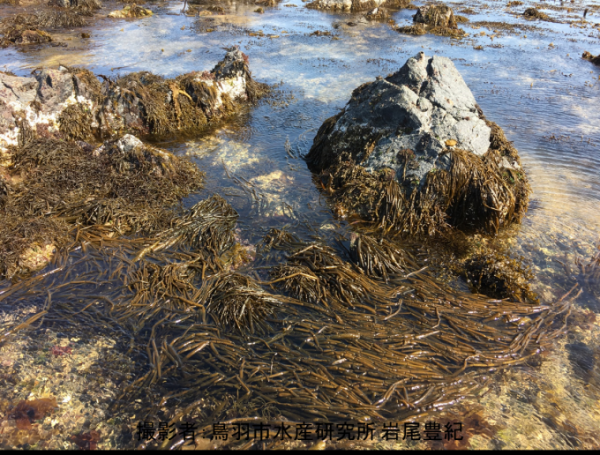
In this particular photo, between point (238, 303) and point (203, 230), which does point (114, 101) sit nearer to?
point (203, 230)

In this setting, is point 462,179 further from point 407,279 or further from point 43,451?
point 43,451

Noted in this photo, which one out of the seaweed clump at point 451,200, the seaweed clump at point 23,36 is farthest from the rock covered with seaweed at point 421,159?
the seaweed clump at point 23,36

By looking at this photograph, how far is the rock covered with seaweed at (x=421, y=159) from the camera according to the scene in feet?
18.7

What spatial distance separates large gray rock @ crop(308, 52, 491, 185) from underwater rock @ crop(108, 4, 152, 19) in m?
17.6

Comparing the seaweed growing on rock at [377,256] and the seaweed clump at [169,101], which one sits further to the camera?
the seaweed clump at [169,101]

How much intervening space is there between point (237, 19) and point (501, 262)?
2006 cm

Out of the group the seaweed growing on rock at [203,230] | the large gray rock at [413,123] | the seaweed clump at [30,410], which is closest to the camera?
the seaweed clump at [30,410]

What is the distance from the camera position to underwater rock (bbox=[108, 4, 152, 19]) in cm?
1853

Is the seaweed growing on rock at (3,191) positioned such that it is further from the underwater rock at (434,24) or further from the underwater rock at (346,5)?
the underwater rock at (346,5)

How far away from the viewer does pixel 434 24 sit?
62.7 feet

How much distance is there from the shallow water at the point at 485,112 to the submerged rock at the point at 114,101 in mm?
779

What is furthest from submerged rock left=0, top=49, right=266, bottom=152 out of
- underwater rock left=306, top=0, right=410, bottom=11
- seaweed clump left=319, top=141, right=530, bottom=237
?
underwater rock left=306, top=0, right=410, bottom=11

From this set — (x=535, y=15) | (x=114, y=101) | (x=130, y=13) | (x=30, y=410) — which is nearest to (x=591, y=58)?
(x=535, y=15)

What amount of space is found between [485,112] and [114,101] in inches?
377
